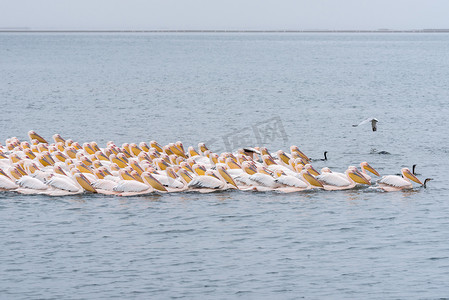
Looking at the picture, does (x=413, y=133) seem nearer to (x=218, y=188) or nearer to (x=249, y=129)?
(x=249, y=129)

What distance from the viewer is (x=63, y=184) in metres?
26.2

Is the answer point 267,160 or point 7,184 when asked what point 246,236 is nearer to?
point 267,160

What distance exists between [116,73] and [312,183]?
78042mm

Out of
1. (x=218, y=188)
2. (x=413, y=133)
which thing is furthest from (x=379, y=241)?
(x=413, y=133)

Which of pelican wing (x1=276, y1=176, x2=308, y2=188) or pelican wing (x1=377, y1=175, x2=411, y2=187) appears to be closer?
pelican wing (x1=276, y1=176, x2=308, y2=188)

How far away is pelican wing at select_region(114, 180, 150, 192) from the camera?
26156mm

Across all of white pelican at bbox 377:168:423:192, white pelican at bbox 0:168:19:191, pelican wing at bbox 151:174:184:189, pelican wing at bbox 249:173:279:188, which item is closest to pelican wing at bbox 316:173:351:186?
white pelican at bbox 377:168:423:192

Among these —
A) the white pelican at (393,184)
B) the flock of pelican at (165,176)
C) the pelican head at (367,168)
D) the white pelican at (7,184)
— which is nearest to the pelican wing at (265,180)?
the flock of pelican at (165,176)

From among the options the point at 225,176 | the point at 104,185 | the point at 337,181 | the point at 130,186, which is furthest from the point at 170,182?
the point at 337,181

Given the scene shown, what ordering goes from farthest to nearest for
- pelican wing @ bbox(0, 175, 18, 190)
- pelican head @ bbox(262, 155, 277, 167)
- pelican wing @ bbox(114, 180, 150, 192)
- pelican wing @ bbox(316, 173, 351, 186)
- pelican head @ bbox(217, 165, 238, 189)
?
1. pelican head @ bbox(262, 155, 277, 167)
2. pelican wing @ bbox(316, 173, 351, 186)
3. pelican head @ bbox(217, 165, 238, 189)
4. pelican wing @ bbox(0, 175, 18, 190)
5. pelican wing @ bbox(114, 180, 150, 192)

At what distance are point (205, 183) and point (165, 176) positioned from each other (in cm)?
136

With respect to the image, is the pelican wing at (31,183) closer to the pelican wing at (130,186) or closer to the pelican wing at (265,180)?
the pelican wing at (130,186)

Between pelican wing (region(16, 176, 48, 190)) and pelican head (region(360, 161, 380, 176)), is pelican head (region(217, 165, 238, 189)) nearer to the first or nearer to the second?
pelican head (region(360, 161, 380, 176))

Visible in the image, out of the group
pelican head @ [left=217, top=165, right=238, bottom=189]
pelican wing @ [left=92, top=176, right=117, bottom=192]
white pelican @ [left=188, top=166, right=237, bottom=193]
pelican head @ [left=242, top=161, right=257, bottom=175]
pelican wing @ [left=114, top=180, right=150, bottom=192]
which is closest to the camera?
pelican wing @ [left=114, top=180, right=150, bottom=192]
